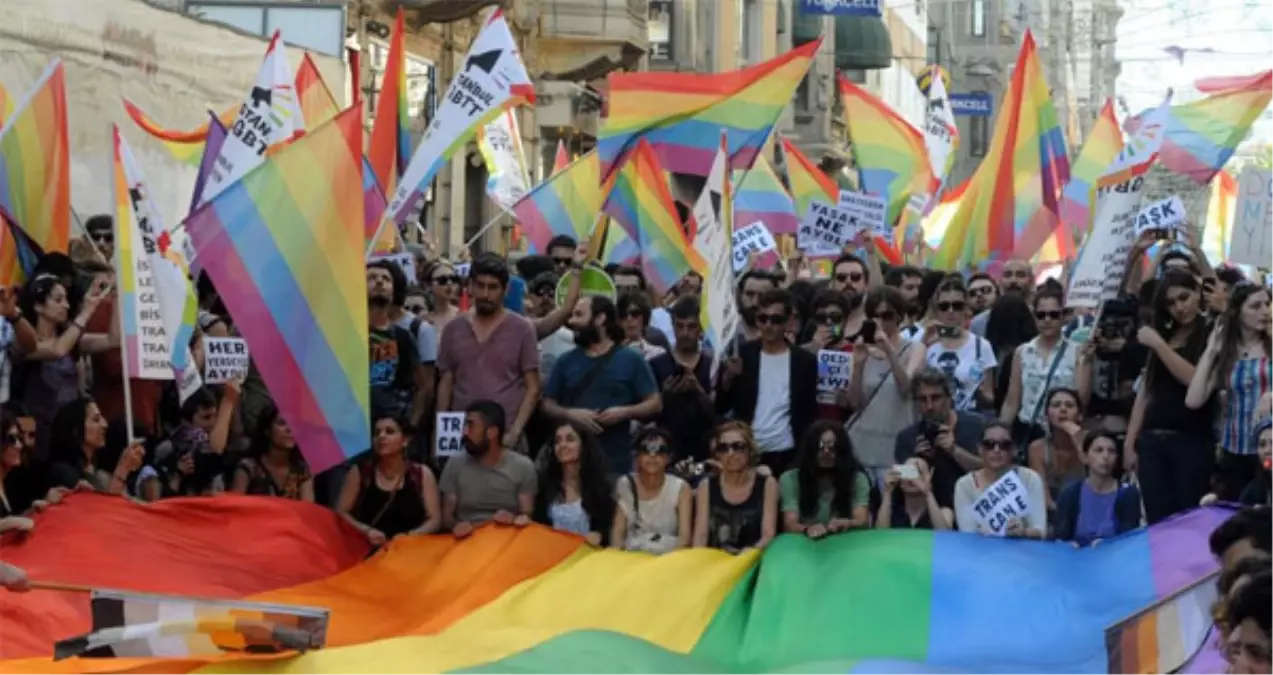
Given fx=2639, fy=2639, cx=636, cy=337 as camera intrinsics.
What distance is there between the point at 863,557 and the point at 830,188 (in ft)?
39.3

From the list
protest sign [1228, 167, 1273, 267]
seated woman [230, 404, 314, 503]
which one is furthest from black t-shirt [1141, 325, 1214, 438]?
seated woman [230, 404, 314, 503]

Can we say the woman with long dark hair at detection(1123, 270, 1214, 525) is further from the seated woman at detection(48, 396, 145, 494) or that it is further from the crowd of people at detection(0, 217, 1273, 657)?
the seated woman at detection(48, 396, 145, 494)

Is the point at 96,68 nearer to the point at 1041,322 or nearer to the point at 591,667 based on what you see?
the point at 1041,322

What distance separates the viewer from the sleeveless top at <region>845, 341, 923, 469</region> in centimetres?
1206

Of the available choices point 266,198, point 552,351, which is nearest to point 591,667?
point 266,198

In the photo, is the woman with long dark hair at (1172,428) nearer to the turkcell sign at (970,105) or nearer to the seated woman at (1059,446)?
the seated woman at (1059,446)

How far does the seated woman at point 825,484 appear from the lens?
1099 centimetres

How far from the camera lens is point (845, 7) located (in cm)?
3381

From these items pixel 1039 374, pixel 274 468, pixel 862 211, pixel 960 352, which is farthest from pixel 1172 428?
pixel 862 211

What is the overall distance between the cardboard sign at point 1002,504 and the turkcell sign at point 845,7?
23032 mm

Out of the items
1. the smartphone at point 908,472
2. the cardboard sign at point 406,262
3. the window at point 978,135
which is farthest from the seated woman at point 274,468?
the window at point 978,135

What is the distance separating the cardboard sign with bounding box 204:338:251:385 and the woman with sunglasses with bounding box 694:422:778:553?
2266 millimetres

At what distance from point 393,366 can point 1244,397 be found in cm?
391

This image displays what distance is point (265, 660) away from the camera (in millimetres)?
8539
